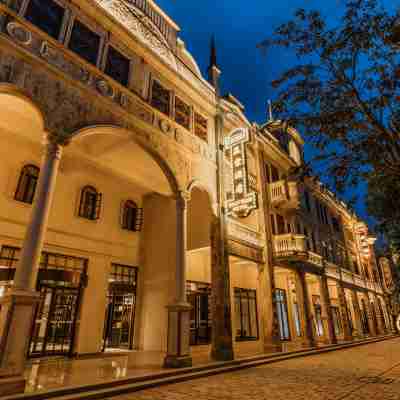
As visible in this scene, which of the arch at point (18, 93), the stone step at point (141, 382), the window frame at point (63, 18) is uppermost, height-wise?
the window frame at point (63, 18)

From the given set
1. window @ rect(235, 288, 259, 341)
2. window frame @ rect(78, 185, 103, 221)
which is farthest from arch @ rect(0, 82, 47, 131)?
window @ rect(235, 288, 259, 341)

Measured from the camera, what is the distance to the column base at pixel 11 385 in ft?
15.9

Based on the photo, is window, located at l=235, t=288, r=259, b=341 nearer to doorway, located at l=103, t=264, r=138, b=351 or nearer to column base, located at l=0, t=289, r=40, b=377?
doorway, located at l=103, t=264, r=138, b=351

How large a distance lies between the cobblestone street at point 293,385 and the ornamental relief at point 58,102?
6229 mm

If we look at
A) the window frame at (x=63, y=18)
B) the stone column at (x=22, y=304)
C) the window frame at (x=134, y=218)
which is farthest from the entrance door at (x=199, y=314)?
the window frame at (x=63, y=18)

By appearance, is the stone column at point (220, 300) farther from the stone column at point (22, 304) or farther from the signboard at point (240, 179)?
the stone column at point (22, 304)

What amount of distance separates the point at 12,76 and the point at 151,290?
9706 millimetres

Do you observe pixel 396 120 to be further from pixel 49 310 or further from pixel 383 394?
pixel 49 310

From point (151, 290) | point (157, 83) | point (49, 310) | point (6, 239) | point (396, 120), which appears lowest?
point (49, 310)

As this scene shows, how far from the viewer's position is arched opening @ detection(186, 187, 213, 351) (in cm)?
1308

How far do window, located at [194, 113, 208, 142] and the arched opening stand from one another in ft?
7.32

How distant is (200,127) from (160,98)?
2.30 m

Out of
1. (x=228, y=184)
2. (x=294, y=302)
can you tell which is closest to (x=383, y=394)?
(x=228, y=184)

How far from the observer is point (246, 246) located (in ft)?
41.5
